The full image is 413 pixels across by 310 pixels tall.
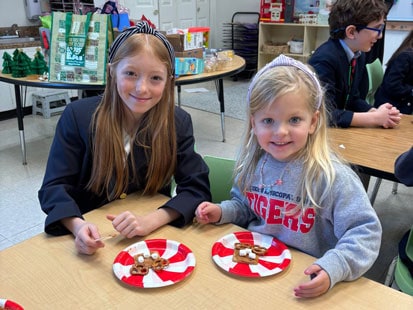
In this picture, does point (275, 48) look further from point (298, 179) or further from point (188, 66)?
point (298, 179)

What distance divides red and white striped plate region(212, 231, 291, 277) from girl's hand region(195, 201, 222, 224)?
0.09m

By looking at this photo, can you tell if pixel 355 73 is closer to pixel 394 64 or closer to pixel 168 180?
pixel 394 64

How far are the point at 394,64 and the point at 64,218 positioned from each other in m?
2.19

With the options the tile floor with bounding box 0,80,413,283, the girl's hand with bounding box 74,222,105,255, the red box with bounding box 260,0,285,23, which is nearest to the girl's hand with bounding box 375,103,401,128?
the tile floor with bounding box 0,80,413,283

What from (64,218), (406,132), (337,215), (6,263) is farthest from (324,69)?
(6,263)

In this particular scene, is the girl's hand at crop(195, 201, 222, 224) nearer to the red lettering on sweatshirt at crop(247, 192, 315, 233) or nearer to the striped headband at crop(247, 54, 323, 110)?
the red lettering on sweatshirt at crop(247, 192, 315, 233)

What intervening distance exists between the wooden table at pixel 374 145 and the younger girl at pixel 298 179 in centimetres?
36

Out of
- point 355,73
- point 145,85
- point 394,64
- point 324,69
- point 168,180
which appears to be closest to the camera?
point 145,85

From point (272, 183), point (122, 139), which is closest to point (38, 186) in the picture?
point (122, 139)

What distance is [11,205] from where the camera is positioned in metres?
2.62

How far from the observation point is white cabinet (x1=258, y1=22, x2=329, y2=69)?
5.71 m

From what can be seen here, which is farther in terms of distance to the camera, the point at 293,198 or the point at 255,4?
the point at 255,4

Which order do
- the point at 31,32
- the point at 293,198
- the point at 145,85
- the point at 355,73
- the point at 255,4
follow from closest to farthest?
the point at 293,198 → the point at 145,85 → the point at 355,73 → the point at 31,32 → the point at 255,4

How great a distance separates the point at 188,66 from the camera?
2959 millimetres
